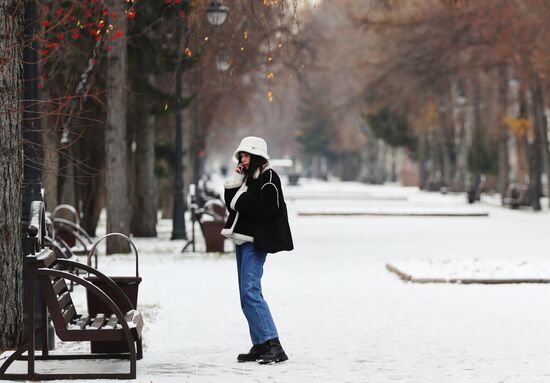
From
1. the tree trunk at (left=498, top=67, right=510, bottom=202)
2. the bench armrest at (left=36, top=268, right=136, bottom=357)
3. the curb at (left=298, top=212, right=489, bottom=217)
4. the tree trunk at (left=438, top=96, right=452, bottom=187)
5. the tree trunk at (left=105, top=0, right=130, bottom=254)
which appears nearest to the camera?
the bench armrest at (left=36, top=268, right=136, bottom=357)

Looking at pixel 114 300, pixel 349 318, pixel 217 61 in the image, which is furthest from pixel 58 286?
pixel 217 61

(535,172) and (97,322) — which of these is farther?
(535,172)

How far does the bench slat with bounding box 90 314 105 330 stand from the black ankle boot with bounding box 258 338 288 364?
1.28m

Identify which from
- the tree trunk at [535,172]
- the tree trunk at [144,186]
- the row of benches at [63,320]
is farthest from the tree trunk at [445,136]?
the row of benches at [63,320]

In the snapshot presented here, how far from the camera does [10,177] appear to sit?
10188mm

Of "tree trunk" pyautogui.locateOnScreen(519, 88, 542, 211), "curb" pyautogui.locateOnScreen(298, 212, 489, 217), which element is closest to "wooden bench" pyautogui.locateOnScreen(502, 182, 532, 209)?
"tree trunk" pyautogui.locateOnScreen(519, 88, 542, 211)

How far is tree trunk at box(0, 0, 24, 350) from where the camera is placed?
1009cm

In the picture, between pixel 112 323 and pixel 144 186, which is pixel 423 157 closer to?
pixel 144 186

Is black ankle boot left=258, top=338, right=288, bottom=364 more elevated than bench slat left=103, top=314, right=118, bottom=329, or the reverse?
bench slat left=103, top=314, right=118, bottom=329

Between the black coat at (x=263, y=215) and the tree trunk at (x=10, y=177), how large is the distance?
174cm

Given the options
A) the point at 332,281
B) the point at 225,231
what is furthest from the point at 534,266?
the point at 225,231

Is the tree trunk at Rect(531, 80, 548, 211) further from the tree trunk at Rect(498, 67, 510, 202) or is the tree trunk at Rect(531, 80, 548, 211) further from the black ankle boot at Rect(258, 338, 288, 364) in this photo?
the black ankle boot at Rect(258, 338, 288, 364)

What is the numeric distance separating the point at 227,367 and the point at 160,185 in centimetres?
3261

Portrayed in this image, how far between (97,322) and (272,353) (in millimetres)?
1461
